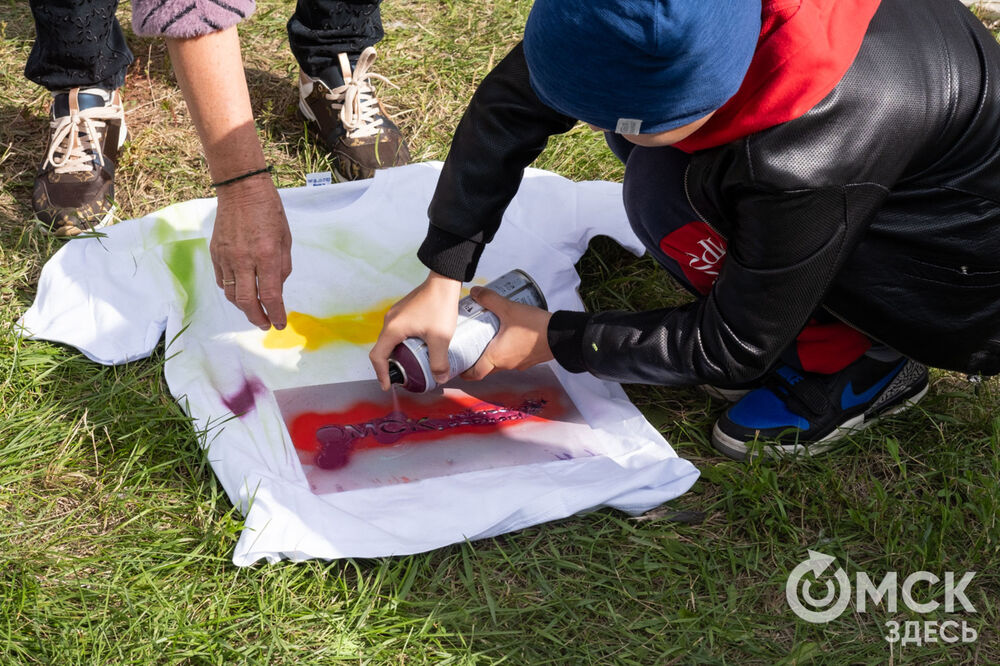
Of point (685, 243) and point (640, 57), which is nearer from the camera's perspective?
point (640, 57)

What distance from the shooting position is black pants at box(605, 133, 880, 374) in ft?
5.12

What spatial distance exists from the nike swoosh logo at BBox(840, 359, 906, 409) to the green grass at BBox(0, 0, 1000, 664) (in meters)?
0.06

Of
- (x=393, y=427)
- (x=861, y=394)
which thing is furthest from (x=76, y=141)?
(x=861, y=394)

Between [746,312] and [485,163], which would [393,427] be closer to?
[485,163]

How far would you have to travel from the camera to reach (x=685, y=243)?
1596 millimetres

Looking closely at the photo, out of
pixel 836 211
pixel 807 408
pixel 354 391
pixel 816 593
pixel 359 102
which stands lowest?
pixel 816 593

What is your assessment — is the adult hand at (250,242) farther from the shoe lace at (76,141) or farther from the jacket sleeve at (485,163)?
the shoe lace at (76,141)

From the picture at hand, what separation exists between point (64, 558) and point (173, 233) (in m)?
0.69

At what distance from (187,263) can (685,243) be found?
0.92 metres

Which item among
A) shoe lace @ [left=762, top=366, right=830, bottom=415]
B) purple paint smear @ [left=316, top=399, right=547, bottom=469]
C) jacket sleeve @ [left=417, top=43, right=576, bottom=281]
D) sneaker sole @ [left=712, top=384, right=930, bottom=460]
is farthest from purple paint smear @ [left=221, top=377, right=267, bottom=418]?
shoe lace @ [left=762, top=366, right=830, bottom=415]

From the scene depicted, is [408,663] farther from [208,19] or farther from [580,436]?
[208,19]

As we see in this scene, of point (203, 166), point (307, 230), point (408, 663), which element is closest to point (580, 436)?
point (408, 663)

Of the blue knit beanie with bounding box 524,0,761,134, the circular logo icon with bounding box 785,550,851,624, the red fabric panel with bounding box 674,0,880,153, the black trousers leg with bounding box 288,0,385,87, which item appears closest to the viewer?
the blue knit beanie with bounding box 524,0,761,134

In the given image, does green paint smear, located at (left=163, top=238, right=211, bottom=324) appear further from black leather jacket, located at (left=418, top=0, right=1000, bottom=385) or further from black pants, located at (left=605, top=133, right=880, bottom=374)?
black pants, located at (left=605, top=133, right=880, bottom=374)
